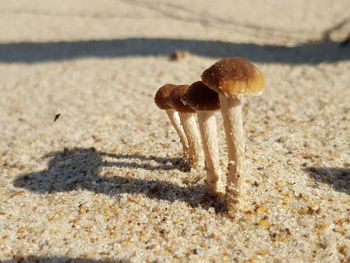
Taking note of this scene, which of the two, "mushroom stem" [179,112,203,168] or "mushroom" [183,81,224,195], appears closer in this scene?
"mushroom" [183,81,224,195]

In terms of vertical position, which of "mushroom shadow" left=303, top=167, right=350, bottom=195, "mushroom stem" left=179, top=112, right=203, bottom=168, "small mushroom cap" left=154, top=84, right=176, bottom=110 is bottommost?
"mushroom shadow" left=303, top=167, right=350, bottom=195

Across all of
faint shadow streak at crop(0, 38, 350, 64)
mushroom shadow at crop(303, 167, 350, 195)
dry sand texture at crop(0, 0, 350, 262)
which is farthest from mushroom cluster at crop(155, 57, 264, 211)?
faint shadow streak at crop(0, 38, 350, 64)

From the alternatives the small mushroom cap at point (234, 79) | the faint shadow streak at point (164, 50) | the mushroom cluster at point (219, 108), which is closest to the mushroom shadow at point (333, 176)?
the mushroom cluster at point (219, 108)

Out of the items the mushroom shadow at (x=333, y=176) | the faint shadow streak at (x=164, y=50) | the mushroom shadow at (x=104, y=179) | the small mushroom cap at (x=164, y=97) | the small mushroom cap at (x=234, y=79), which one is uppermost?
the small mushroom cap at (x=234, y=79)

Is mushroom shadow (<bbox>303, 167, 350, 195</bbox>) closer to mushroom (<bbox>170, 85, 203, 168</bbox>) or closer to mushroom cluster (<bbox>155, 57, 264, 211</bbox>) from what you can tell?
mushroom cluster (<bbox>155, 57, 264, 211</bbox>)

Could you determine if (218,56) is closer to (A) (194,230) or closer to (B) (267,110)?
(B) (267,110)

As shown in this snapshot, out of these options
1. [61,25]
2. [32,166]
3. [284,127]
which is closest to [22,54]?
[61,25]

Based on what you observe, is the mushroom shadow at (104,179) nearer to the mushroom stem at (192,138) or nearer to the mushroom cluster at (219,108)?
the mushroom stem at (192,138)
